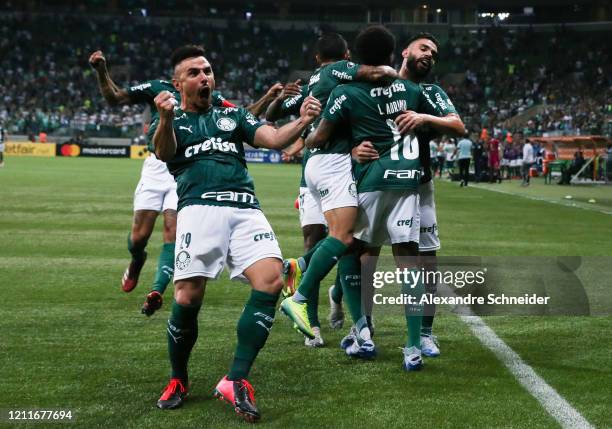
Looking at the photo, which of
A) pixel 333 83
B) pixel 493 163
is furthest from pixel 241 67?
pixel 333 83

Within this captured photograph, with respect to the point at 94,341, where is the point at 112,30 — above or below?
above

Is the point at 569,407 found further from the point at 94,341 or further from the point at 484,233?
the point at 484,233

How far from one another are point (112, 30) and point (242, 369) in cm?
6873

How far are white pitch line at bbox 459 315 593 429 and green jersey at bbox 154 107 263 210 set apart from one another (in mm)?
2118

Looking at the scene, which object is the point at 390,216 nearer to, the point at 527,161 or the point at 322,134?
the point at 322,134

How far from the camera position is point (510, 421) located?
193 inches

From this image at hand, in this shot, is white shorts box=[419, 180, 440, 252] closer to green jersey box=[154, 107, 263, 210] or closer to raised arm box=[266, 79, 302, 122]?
raised arm box=[266, 79, 302, 122]

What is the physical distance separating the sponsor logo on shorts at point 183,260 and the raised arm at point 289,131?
0.81 m

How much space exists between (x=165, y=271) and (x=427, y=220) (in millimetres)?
2743

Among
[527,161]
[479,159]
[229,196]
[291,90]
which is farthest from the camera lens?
[479,159]

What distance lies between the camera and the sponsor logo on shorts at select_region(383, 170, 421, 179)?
6.28 metres

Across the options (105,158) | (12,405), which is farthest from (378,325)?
(105,158)

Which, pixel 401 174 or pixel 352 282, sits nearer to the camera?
pixel 401 174

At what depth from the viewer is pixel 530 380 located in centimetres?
589
